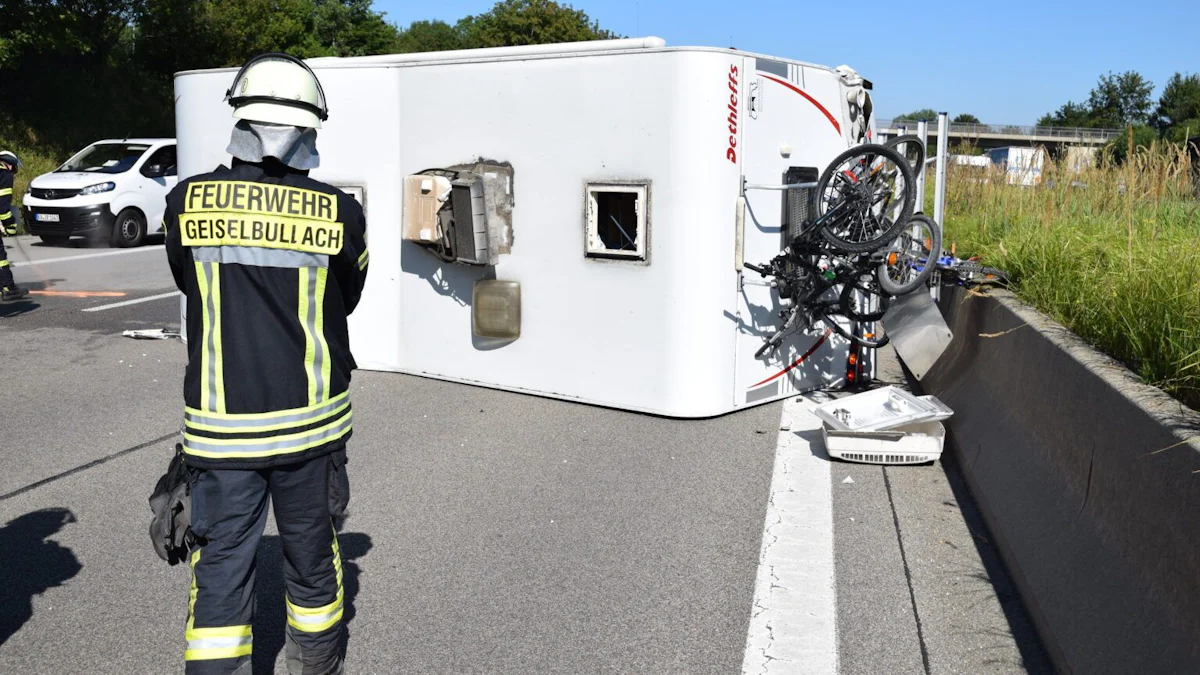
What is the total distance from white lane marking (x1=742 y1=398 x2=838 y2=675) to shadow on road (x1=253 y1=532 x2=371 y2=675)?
5.72 feet

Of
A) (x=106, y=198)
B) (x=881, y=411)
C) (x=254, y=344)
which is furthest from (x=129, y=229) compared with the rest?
(x=254, y=344)

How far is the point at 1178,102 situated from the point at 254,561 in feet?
284

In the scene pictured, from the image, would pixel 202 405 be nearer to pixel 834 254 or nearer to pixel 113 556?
pixel 113 556

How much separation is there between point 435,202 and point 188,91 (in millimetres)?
2864

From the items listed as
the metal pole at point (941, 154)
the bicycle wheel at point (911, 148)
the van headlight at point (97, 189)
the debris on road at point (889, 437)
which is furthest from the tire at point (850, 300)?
the van headlight at point (97, 189)

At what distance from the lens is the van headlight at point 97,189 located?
19.9 meters

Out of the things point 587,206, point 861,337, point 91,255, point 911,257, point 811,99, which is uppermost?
point 811,99

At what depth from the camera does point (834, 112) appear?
363 inches

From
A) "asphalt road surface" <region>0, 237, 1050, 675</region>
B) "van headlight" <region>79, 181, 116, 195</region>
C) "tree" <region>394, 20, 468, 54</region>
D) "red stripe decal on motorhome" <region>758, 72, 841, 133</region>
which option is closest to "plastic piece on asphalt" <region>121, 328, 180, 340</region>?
"asphalt road surface" <region>0, 237, 1050, 675</region>

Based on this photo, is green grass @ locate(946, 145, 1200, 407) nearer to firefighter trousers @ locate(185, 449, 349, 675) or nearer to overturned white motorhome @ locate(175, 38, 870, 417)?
overturned white motorhome @ locate(175, 38, 870, 417)

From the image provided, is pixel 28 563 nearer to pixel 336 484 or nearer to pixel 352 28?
pixel 336 484

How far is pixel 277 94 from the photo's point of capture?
366cm

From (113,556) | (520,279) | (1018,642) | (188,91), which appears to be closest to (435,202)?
(520,279)

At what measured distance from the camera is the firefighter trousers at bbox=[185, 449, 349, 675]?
11.8 feet
